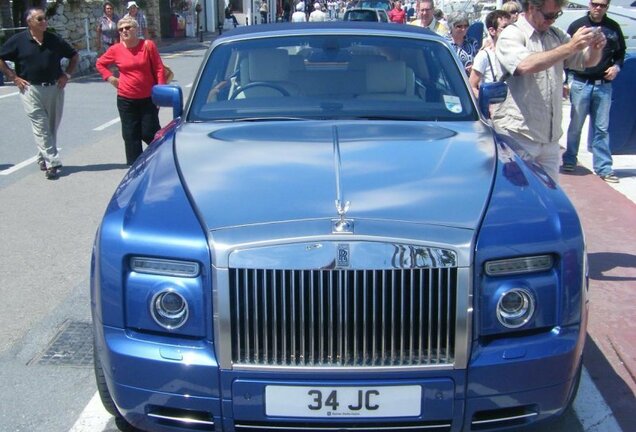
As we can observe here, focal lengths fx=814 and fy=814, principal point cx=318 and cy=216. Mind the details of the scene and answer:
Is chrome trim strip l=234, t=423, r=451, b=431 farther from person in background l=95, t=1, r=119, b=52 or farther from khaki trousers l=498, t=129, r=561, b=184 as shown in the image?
person in background l=95, t=1, r=119, b=52

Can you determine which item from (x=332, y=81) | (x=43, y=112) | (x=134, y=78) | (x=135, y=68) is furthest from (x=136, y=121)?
(x=332, y=81)

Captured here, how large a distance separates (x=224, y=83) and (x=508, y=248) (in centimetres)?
231

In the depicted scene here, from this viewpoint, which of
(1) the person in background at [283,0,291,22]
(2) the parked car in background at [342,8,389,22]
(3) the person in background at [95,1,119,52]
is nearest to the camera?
(3) the person in background at [95,1,119,52]

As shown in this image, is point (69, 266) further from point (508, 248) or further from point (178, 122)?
point (508, 248)

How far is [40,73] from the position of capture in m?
9.12

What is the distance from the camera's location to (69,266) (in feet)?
20.2

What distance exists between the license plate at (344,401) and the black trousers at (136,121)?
6377 millimetres

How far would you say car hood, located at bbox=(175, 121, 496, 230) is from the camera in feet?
10.0

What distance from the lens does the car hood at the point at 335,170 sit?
10.0ft

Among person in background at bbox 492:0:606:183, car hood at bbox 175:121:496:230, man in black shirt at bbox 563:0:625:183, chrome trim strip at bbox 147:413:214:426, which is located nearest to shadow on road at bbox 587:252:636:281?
person in background at bbox 492:0:606:183

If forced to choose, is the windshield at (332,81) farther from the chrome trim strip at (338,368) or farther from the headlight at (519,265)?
the chrome trim strip at (338,368)

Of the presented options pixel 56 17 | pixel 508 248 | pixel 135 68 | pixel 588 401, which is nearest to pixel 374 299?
pixel 508 248

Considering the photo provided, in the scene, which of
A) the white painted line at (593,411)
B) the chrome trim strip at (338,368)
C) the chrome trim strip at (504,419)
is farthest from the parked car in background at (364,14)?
the chrome trim strip at (338,368)

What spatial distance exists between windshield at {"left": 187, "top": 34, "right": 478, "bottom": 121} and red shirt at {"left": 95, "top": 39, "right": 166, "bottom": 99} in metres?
4.02
